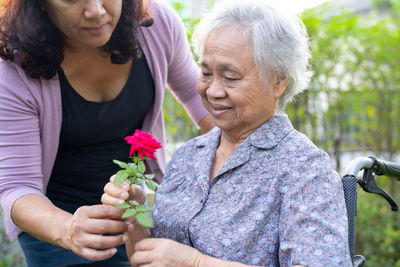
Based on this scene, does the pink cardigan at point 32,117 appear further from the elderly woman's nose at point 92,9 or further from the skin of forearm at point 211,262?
the skin of forearm at point 211,262

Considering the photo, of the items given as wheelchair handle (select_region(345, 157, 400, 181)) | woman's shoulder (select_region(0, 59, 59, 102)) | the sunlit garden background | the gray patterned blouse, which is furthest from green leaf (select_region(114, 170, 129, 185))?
the sunlit garden background

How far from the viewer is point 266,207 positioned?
178 centimetres

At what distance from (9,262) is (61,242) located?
285 cm

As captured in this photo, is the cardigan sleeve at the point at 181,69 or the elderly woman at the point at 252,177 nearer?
the elderly woman at the point at 252,177

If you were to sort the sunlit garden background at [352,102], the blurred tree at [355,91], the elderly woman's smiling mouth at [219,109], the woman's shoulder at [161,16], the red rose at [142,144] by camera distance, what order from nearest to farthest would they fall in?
the red rose at [142,144] → the elderly woman's smiling mouth at [219,109] → the woman's shoulder at [161,16] → the sunlit garden background at [352,102] → the blurred tree at [355,91]

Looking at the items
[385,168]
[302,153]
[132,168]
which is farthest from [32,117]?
[385,168]

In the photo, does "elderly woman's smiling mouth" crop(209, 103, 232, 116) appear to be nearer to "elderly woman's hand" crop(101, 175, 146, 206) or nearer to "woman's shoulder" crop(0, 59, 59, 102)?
"elderly woman's hand" crop(101, 175, 146, 206)

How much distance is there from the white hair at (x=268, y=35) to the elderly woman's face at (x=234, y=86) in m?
0.03

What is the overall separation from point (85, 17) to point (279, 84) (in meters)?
0.83

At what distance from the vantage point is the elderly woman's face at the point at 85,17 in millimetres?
1927

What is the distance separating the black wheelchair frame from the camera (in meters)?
1.84

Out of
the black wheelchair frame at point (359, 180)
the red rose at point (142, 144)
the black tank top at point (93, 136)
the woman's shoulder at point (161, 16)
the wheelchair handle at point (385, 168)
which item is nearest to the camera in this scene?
the red rose at point (142, 144)

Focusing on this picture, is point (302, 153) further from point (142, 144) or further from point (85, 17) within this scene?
point (85, 17)

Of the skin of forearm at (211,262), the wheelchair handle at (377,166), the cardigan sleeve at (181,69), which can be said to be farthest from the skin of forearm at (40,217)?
the wheelchair handle at (377,166)
